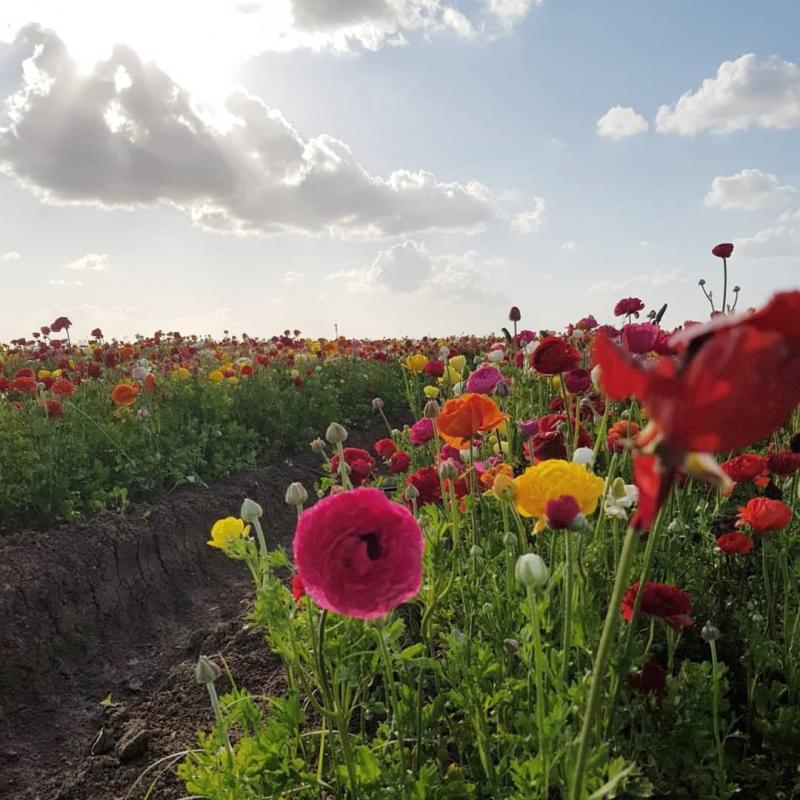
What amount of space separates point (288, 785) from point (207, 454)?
418 cm

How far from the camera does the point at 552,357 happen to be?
2.04 metres

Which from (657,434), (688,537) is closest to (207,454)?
(688,537)

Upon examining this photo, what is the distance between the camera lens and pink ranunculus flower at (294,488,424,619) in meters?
1.01

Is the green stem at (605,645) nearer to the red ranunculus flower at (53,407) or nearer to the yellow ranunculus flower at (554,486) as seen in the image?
the yellow ranunculus flower at (554,486)

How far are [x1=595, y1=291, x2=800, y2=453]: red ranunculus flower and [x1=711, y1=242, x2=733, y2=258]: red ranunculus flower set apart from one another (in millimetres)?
3751

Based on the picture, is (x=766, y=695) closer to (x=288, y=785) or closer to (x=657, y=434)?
(x=288, y=785)

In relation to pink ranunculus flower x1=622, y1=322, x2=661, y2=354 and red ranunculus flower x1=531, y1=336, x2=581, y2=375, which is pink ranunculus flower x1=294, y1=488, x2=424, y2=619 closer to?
pink ranunculus flower x1=622, y1=322, x2=661, y2=354

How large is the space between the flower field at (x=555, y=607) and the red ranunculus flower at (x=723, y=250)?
0.01 m

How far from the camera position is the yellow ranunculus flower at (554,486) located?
138 cm

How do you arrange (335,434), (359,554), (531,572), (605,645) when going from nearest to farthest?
(605,645)
(359,554)
(531,572)
(335,434)

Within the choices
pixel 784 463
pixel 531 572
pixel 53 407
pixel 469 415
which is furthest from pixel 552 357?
pixel 53 407

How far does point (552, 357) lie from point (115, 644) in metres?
2.86

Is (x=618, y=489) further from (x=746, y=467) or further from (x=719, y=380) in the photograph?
(x=719, y=380)

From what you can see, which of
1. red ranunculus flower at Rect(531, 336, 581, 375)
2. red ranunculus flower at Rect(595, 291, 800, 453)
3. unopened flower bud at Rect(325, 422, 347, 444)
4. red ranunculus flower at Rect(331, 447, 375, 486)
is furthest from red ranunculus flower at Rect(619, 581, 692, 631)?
red ranunculus flower at Rect(595, 291, 800, 453)
